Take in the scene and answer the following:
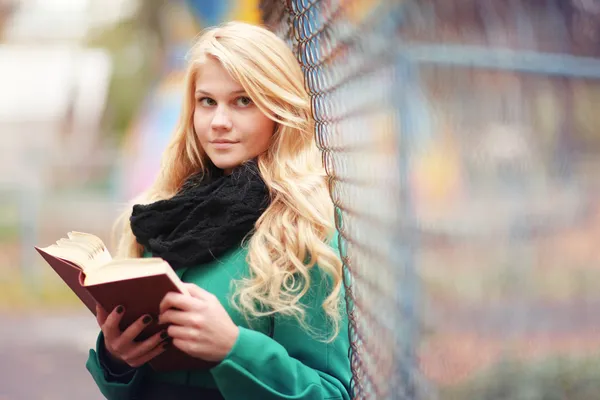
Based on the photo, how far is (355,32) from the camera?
0.88m

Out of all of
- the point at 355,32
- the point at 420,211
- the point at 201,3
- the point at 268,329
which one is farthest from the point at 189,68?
the point at 201,3

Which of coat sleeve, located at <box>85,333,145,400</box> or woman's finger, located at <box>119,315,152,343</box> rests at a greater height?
woman's finger, located at <box>119,315,152,343</box>

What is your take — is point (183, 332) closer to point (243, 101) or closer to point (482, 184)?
point (243, 101)

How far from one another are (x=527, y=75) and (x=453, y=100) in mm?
43

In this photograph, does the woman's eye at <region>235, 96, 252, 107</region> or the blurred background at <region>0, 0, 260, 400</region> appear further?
the blurred background at <region>0, 0, 260, 400</region>

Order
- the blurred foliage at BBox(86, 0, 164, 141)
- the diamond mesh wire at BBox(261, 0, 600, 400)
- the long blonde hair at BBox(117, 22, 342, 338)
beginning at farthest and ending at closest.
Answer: the blurred foliage at BBox(86, 0, 164, 141) → the long blonde hair at BBox(117, 22, 342, 338) → the diamond mesh wire at BBox(261, 0, 600, 400)

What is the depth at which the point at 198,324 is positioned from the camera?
119cm

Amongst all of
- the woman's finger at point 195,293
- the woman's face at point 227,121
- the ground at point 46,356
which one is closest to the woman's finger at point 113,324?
the woman's finger at point 195,293

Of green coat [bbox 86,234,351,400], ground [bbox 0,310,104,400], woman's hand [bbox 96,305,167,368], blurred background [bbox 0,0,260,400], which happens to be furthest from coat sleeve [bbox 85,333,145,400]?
blurred background [bbox 0,0,260,400]

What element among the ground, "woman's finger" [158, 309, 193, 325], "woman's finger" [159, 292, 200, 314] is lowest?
the ground

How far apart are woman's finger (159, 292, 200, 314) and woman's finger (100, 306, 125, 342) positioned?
9 cm

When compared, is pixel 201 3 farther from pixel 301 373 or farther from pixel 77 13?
pixel 301 373

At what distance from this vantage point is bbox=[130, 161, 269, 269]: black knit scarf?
144 cm

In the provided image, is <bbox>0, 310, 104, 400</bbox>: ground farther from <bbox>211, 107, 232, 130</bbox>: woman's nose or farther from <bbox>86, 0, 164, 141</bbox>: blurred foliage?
<bbox>211, 107, 232, 130</bbox>: woman's nose
